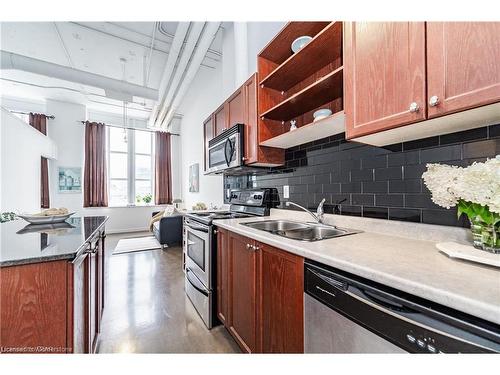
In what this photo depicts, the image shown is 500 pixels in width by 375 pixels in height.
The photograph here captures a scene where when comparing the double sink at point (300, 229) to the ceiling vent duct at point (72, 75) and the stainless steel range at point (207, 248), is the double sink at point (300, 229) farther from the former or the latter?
the ceiling vent duct at point (72, 75)

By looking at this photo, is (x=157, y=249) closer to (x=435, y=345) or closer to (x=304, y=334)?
(x=304, y=334)

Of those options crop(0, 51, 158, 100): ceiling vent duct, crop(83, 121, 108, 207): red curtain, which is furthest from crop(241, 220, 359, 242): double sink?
crop(83, 121, 108, 207): red curtain

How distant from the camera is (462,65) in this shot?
0.77 meters

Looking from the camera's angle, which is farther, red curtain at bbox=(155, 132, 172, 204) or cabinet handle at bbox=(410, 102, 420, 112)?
red curtain at bbox=(155, 132, 172, 204)

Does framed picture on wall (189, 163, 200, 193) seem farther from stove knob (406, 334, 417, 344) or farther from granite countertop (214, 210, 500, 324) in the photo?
stove knob (406, 334, 417, 344)

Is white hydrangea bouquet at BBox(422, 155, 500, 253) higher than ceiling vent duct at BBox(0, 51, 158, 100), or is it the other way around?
ceiling vent duct at BBox(0, 51, 158, 100)

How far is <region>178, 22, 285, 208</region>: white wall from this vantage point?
8.42 feet

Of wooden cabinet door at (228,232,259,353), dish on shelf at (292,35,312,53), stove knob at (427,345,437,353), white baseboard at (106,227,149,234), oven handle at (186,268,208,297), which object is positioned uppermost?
dish on shelf at (292,35,312,53)

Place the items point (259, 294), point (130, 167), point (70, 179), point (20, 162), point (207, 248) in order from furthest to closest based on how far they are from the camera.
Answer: point (130, 167), point (70, 179), point (20, 162), point (207, 248), point (259, 294)

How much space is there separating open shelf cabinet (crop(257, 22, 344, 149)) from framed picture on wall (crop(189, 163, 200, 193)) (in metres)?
3.52

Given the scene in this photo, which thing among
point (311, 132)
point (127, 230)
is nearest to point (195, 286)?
point (311, 132)

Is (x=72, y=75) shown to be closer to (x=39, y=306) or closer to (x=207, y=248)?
(x=207, y=248)

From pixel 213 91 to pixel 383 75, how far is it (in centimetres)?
379
